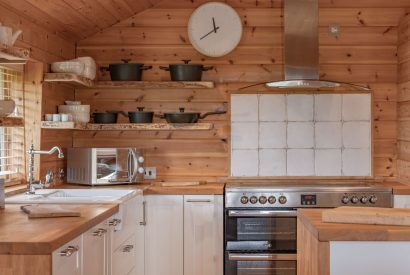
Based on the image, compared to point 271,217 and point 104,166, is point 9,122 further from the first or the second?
point 271,217

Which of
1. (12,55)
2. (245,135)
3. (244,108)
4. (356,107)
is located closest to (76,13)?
(12,55)

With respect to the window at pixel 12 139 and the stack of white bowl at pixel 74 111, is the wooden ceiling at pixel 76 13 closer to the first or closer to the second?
the window at pixel 12 139

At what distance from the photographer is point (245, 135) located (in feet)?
16.5

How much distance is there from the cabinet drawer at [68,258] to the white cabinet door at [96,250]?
0.11 metres

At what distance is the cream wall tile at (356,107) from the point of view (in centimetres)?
501

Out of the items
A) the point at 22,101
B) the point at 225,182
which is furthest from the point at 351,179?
the point at 22,101

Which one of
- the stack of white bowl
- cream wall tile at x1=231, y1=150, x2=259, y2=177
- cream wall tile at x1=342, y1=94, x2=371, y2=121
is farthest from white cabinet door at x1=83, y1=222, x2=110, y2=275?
cream wall tile at x1=342, y1=94, x2=371, y2=121

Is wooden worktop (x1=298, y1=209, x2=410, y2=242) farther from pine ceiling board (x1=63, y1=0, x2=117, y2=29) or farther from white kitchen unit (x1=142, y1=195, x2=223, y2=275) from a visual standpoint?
pine ceiling board (x1=63, y1=0, x2=117, y2=29)

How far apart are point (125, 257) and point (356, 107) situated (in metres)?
2.42

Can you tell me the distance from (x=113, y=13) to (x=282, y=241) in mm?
2272

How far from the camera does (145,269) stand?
4.46m

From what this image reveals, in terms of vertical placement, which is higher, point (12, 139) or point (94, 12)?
point (94, 12)

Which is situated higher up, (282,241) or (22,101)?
(22,101)

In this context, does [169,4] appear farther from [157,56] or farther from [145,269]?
[145,269]
